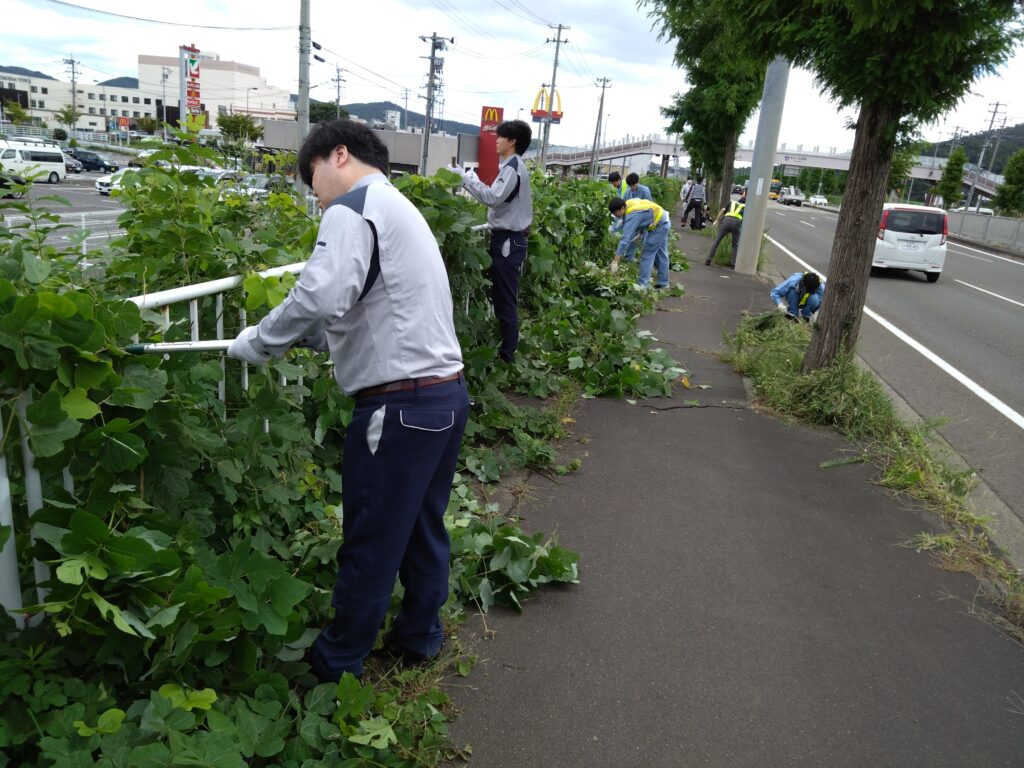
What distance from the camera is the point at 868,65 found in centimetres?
564

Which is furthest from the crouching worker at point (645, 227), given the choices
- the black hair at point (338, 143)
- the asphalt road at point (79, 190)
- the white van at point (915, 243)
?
the asphalt road at point (79, 190)

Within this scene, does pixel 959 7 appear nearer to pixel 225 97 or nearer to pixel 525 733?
pixel 525 733

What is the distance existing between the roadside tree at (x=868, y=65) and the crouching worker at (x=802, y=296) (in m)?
3.44

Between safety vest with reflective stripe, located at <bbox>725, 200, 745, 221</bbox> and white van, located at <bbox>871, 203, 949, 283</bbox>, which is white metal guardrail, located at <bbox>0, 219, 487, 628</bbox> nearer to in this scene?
safety vest with reflective stripe, located at <bbox>725, 200, 745, 221</bbox>

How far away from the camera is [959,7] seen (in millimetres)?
5320

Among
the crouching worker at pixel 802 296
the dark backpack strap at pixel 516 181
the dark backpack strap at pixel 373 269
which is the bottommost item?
the crouching worker at pixel 802 296

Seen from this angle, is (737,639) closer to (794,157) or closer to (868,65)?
(868,65)

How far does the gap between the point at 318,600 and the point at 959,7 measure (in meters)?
5.63

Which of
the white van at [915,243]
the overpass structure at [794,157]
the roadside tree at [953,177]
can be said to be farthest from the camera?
the overpass structure at [794,157]

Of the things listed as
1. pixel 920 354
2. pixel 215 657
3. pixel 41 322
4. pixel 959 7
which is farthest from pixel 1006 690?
pixel 920 354

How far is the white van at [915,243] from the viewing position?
17750 millimetres

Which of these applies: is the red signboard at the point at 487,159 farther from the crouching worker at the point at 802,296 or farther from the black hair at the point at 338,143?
the black hair at the point at 338,143

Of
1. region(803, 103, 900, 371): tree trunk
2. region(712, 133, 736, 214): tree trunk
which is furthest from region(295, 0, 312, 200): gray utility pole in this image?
region(803, 103, 900, 371): tree trunk

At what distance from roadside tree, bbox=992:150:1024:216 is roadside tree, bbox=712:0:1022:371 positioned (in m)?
51.7
